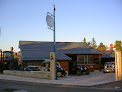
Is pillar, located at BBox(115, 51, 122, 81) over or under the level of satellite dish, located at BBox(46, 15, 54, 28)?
under

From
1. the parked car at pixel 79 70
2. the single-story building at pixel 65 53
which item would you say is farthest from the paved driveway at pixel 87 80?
the single-story building at pixel 65 53

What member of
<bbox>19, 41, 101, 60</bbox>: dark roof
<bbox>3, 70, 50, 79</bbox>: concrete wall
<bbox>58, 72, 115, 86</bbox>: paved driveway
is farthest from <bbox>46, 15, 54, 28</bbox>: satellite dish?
<bbox>19, 41, 101, 60</bbox>: dark roof

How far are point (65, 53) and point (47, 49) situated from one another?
313 cm

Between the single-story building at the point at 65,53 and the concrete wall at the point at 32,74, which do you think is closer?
the concrete wall at the point at 32,74

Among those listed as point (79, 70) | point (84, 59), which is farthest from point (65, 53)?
point (79, 70)

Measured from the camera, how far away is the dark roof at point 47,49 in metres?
25.7

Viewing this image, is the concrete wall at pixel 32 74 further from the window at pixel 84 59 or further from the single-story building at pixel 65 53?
the window at pixel 84 59

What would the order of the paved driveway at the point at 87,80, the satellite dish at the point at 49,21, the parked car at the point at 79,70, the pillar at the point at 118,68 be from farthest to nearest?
the parked car at the point at 79,70 → the satellite dish at the point at 49,21 → the pillar at the point at 118,68 → the paved driveway at the point at 87,80

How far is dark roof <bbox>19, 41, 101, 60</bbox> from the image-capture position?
84.2ft

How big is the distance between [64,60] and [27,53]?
18.1 ft

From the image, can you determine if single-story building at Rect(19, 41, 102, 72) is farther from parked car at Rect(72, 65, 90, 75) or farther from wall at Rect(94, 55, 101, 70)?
parked car at Rect(72, 65, 90, 75)

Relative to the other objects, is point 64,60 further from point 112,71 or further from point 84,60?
point 112,71

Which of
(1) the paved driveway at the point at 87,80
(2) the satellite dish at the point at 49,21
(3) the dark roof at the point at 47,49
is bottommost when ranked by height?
(1) the paved driveway at the point at 87,80

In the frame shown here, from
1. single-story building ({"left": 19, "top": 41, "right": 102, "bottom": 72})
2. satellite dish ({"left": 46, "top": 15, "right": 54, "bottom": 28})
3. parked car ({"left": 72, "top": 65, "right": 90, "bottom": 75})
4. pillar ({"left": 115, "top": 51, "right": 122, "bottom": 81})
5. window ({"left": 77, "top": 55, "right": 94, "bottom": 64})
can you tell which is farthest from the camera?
window ({"left": 77, "top": 55, "right": 94, "bottom": 64})
